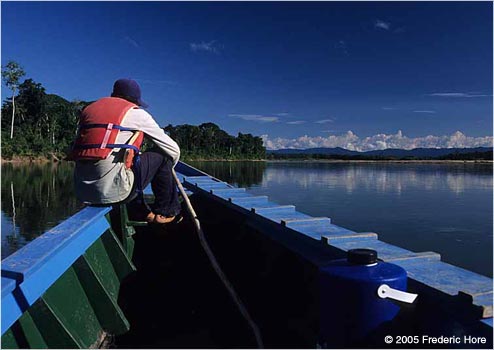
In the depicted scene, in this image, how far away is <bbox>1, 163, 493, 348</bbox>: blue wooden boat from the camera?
2330 mm

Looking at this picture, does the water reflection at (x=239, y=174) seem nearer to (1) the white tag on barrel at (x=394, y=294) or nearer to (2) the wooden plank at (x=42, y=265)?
(2) the wooden plank at (x=42, y=265)

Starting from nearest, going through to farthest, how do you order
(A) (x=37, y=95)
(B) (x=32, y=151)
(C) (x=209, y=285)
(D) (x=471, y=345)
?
1. (D) (x=471, y=345)
2. (C) (x=209, y=285)
3. (B) (x=32, y=151)
4. (A) (x=37, y=95)

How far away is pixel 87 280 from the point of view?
13.0 feet

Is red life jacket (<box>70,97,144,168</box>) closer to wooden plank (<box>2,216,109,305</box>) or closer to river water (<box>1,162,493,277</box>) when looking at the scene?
wooden plank (<box>2,216,109,305</box>)

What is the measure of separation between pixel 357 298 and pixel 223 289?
3.52 m

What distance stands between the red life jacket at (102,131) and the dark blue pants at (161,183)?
0.28 metres

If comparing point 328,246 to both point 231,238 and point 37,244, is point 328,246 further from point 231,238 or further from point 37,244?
point 231,238

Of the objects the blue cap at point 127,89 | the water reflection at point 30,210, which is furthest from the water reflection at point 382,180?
the blue cap at point 127,89

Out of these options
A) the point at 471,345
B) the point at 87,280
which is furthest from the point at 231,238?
the point at 471,345

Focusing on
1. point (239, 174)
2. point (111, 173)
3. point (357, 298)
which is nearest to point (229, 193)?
point (111, 173)

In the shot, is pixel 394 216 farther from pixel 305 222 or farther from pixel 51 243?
pixel 51 243

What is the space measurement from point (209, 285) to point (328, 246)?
2.77 meters

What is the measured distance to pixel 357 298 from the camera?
2277 mm

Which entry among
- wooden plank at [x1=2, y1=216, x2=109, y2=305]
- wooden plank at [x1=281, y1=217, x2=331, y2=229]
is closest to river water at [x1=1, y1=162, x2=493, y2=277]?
wooden plank at [x1=281, y1=217, x2=331, y2=229]
